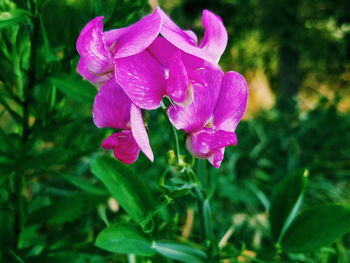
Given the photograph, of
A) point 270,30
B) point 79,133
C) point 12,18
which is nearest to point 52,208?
point 79,133

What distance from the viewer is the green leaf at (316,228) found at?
18.6 inches

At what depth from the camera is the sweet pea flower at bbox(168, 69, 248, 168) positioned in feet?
1.25

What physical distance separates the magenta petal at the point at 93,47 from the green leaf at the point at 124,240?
17 cm

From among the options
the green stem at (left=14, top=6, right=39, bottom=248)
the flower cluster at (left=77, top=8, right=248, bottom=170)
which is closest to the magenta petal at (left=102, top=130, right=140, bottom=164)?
the flower cluster at (left=77, top=8, right=248, bottom=170)

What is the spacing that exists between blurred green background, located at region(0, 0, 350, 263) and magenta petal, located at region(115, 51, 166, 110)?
9 centimetres

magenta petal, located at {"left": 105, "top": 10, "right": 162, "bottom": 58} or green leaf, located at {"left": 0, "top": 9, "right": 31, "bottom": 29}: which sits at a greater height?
magenta petal, located at {"left": 105, "top": 10, "right": 162, "bottom": 58}

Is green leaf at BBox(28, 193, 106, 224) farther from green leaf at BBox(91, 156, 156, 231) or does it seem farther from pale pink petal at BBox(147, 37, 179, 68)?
pale pink petal at BBox(147, 37, 179, 68)

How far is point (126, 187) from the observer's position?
19.4 inches

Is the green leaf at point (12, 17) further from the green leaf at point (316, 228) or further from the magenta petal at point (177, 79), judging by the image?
the green leaf at point (316, 228)

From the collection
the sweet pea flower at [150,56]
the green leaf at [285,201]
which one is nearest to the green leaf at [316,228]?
the green leaf at [285,201]

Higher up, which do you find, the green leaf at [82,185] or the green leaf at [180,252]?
the green leaf at [180,252]

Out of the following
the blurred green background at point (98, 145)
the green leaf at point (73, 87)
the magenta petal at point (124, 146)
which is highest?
the magenta petal at point (124, 146)

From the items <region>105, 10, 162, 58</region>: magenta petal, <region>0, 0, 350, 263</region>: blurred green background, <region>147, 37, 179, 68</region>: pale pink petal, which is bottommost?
<region>0, 0, 350, 263</region>: blurred green background

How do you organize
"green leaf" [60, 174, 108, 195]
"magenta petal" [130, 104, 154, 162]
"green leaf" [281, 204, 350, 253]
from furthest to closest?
"green leaf" [60, 174, 108, 195] → "green leaf" [281, 204, 350, 253] → "magenta petal" [130, 104, 154, 162]
